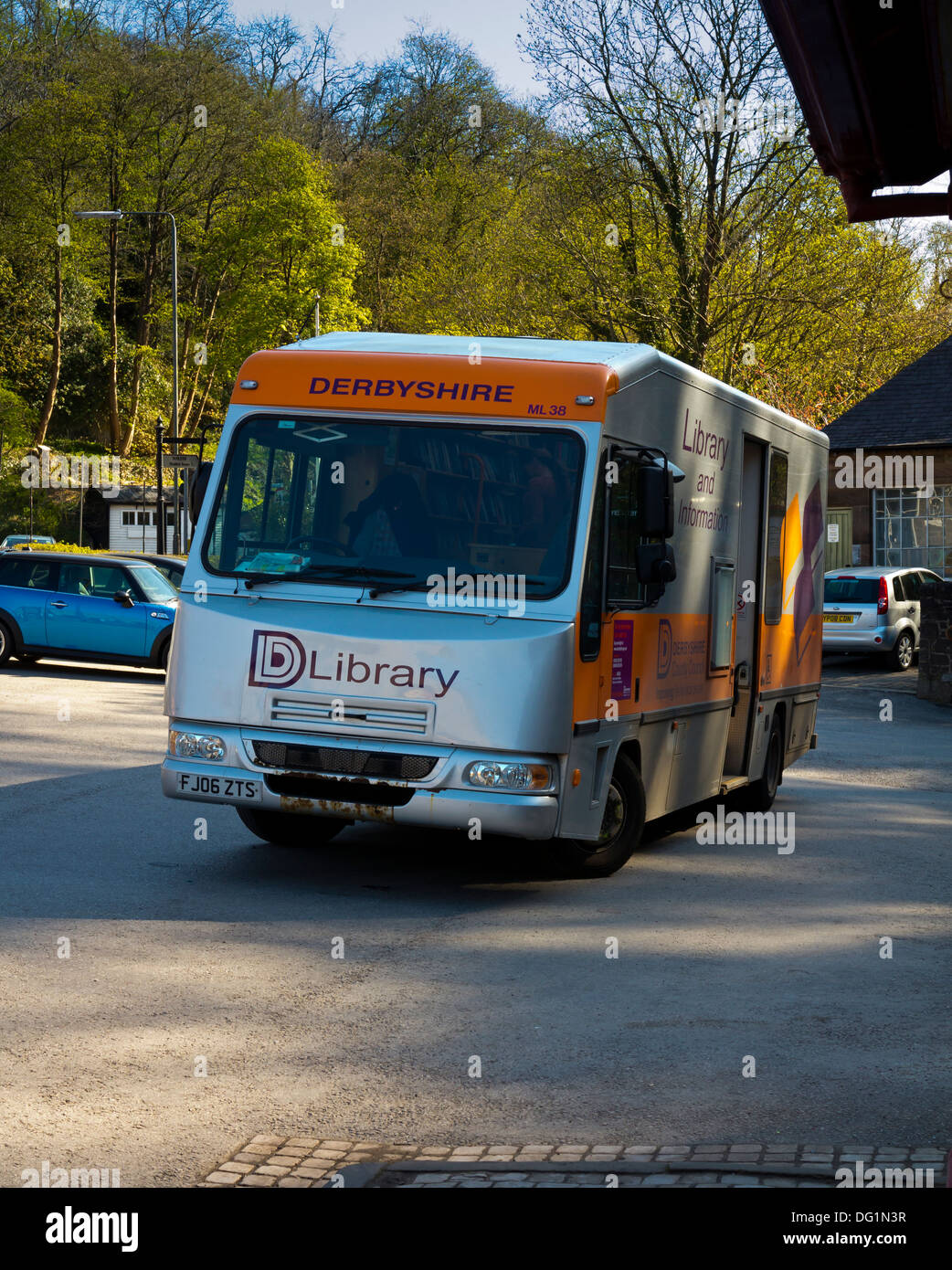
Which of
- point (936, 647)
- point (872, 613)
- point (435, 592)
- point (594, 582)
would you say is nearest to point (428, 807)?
point (435, 592)

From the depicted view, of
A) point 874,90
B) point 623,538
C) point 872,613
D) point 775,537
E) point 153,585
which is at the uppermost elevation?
point 874,90

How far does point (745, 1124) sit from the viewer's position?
500cm

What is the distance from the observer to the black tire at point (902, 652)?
28.0 m

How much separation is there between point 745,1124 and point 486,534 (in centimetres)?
412

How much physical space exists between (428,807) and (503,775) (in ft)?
1.38

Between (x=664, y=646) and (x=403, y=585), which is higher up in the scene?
(x=403, y=585)

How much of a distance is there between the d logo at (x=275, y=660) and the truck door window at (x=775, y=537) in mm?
4946

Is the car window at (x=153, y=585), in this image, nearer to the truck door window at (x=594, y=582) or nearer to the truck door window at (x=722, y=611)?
the truck door window at (x=722, y=611)

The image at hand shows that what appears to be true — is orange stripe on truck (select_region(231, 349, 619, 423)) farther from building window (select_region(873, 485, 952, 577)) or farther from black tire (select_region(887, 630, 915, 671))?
building window (select_region(873, 485, 952, 577))

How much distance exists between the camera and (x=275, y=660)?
845cm

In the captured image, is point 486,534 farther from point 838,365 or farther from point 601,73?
point 838,365

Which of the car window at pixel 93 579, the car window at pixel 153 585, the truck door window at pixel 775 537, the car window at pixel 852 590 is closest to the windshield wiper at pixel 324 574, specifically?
the truck door window at pixel 775 537

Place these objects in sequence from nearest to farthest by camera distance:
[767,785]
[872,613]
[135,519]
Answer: [767,785]
[872,613]
[135,519]

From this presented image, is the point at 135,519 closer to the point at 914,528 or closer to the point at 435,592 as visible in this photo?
the point at 914,528
